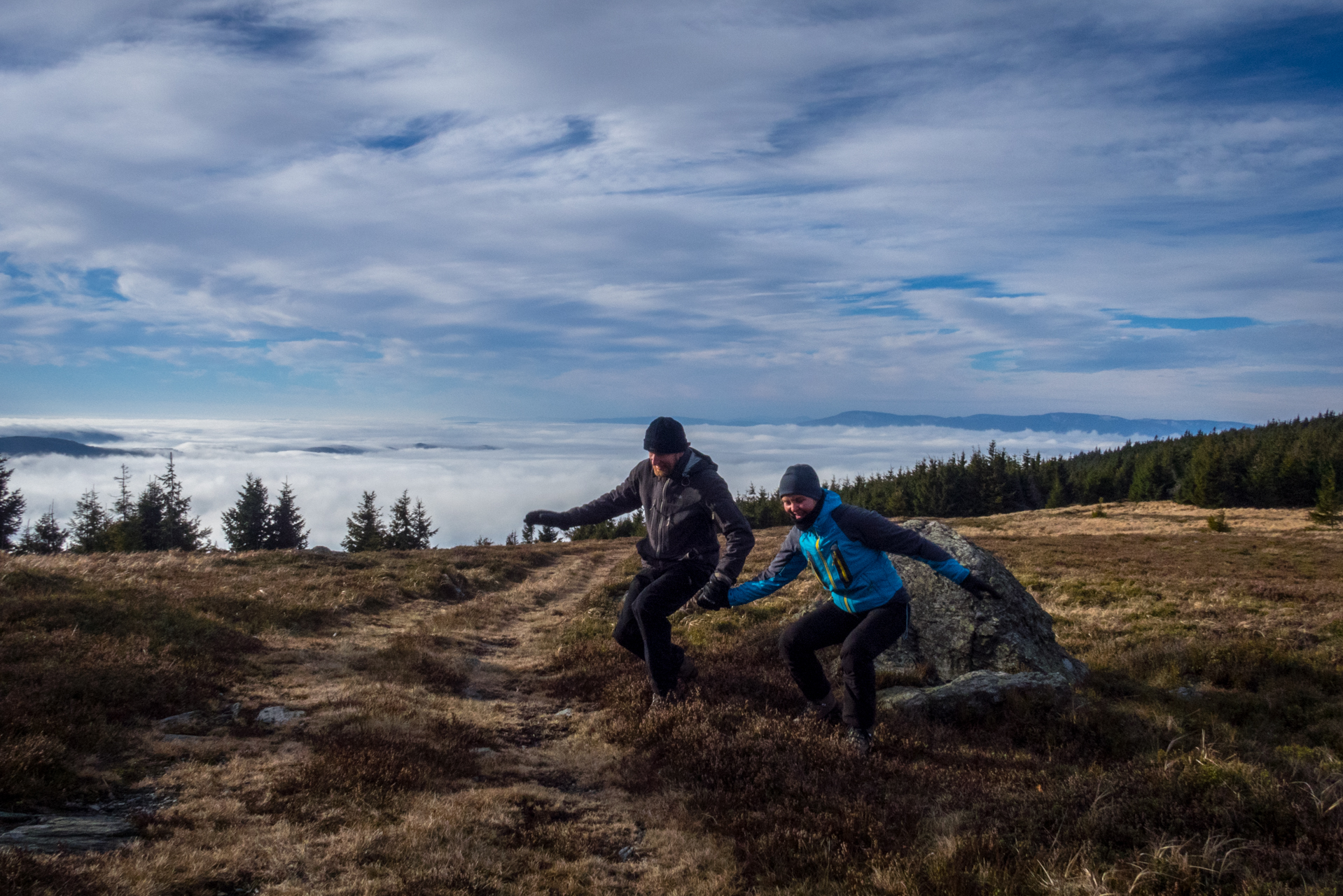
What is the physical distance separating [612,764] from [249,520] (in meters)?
58.2

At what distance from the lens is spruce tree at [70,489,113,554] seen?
51.1 m

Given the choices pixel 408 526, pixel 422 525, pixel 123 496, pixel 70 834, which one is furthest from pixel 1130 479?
pixel 70 834

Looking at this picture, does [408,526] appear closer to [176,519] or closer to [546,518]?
[176,519]

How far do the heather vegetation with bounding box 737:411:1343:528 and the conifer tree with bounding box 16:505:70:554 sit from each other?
2644 inches

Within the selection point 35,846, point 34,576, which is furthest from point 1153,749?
point 34,576

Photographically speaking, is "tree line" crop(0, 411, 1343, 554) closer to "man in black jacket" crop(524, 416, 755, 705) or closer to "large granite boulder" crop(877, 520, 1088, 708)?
"large granite boulder" crop(877, 520, 1088, 708)

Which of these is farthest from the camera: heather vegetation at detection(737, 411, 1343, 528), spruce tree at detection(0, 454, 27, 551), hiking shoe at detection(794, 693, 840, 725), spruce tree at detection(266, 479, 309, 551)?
heather vegetation at detection(737, 411, 1343, 528)

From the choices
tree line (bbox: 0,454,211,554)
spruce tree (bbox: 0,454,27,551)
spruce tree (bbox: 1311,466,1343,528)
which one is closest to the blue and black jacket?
tree line (bbox: 0,454,211,554)

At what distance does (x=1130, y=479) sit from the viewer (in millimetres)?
111625

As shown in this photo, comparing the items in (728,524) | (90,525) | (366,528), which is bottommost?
(366,528)

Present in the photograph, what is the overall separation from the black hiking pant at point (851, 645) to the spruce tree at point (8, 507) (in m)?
57.5

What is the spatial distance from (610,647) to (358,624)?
245 inches

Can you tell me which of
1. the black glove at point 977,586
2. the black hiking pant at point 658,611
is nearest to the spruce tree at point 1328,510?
the black glove at point 977,586

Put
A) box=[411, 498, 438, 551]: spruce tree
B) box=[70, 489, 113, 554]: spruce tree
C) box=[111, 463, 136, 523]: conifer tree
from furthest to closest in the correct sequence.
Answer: box=[411, 498, 438, 551]: spruce tree < box=[111, 463, 136, 523]: conifer tree < box=[70, 489, 113, 554]: spruce tree
